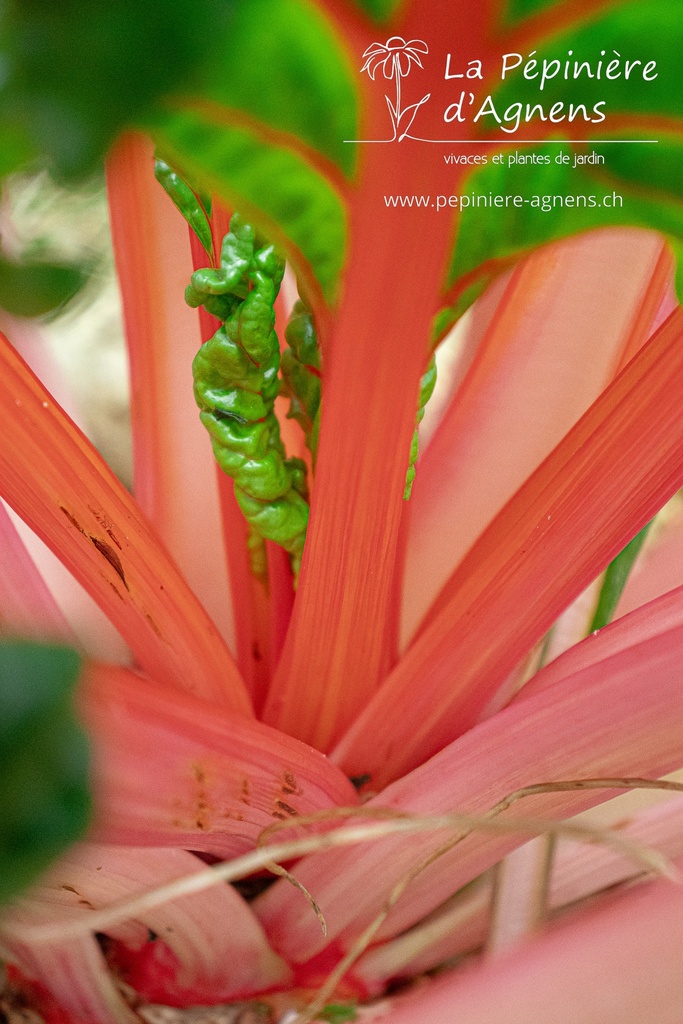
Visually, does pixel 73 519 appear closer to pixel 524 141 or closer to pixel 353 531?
pixel 353 531

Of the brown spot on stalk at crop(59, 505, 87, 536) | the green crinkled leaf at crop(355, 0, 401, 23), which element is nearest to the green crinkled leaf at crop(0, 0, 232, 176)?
the green crinkled leaf at crop(355, 0, 401, 23)

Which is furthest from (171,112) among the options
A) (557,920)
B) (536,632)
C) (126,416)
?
(126,416)

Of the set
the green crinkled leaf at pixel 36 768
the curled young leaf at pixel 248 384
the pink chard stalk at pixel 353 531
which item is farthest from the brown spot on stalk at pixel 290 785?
the green crinkled leaf at pixel 36 768

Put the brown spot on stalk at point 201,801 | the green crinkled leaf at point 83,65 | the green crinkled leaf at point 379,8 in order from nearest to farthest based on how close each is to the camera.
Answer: the green crinkled leaf at point 83,65 → the green crinkled leaf at point 379,8 → the brown spot on stalk at point 201,801

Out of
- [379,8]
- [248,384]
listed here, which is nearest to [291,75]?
[379,8]

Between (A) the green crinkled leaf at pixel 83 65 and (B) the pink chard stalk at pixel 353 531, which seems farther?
(B) the pink chard stalk at pixel 353 531

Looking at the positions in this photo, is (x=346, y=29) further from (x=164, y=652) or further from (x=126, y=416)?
(x=126, y=416)

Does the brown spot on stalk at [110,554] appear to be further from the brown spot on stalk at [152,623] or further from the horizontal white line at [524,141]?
the horizontal white line at [524,141]

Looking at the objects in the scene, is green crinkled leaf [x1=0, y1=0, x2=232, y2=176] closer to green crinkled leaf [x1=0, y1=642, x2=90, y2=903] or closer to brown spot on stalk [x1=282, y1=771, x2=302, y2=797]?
green crinkled leaf [x1=0, y1=642, x2=90, y2=903]
